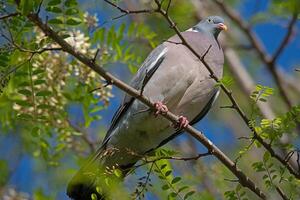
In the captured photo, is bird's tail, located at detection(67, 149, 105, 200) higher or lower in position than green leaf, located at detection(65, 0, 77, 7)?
lower

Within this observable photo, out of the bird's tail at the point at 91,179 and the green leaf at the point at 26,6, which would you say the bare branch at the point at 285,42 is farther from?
the green leaf at the point at 26,6

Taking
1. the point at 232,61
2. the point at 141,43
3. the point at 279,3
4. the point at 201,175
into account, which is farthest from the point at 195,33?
the point at 232,61

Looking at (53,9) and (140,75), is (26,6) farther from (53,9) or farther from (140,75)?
(140,75)

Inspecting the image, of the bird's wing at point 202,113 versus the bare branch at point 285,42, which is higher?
the bare branch at point 285,42

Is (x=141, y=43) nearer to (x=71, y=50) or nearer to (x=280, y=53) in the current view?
(x=280, y=53)

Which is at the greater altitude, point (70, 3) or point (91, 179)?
point (70, 3)

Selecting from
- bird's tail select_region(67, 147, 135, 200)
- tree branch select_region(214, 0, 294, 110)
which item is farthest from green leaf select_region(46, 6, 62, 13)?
tree branch select_region(214, 0, 294, 110)

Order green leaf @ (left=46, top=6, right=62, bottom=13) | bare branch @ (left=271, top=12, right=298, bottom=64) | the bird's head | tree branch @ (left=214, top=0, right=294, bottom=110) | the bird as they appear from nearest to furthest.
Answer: green leaf @ (left=46, top=6, right=62, bottom=13)
the bird
the bird's head
bare branch @ (left=271, top=12, right=298, bottom=64)
tree branch @ (left=214, top=0, right=294, bottom=110)

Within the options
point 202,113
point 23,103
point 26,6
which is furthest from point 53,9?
point 202,113

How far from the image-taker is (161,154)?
2.68 meters

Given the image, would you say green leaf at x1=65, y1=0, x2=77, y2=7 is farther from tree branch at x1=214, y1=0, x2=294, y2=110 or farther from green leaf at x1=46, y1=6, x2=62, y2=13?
tree branch at x1=214, y1=0, x2=294, y2=110

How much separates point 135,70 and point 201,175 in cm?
113

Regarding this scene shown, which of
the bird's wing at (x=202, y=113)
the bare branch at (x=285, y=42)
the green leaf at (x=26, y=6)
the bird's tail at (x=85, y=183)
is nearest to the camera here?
the green leaf at (x=26, y=6)

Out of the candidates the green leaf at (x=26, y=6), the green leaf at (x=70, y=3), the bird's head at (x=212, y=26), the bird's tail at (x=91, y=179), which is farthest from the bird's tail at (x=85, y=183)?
the bird's head at (x=212, y=26)
